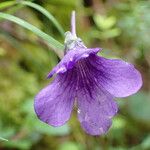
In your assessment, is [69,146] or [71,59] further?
[69,146]

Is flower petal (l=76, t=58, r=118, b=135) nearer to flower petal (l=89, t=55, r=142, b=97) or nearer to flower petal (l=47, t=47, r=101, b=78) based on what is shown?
flower petal (l=89, t=55, r=142, b=97)

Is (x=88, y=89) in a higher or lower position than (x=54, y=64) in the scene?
higher

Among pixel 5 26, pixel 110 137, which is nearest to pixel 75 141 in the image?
pixel 110 137

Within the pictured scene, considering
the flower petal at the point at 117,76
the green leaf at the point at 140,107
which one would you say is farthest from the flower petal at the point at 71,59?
the green leaf at the point at 140,107

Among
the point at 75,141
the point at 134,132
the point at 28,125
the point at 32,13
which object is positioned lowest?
the point at 134,132

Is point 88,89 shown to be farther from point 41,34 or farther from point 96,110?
point 41,34

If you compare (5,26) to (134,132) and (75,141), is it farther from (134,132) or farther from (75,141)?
(134,132)

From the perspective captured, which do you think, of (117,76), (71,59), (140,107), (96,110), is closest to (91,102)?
(96,110)

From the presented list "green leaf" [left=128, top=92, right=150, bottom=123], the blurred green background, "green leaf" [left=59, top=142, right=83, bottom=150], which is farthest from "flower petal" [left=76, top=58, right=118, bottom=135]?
"green leaf" [left=128, top=92, right=150, bottom=123]
